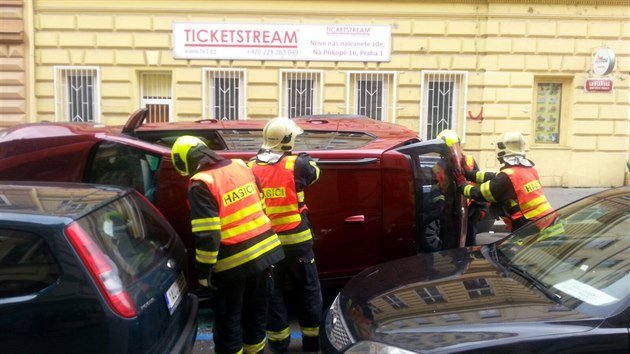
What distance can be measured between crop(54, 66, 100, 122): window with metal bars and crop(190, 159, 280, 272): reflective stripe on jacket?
9345 mm

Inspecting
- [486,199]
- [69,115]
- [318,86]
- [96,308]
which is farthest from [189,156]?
[69,115]

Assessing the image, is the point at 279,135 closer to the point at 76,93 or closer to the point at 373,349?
the point at 373,349

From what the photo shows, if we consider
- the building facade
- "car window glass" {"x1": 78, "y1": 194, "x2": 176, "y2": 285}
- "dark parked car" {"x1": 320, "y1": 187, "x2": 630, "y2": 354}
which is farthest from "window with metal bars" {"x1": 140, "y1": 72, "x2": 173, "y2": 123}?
"dark parked car" {"x1": 320, "y1": 187, "x2": 630, "y2": 354}

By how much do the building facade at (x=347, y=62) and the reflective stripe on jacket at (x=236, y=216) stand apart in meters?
8.31

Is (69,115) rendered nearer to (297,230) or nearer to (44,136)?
(44,136)

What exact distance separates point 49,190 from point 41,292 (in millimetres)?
834

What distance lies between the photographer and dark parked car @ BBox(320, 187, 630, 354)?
89.0 inches

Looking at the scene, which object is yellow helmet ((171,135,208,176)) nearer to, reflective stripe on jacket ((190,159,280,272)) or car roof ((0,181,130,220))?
reflective stripe on jacket ((190,159,280,272))

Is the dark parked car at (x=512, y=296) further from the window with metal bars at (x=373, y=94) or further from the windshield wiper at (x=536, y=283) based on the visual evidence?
the window with metal bars at (x=373, y=94)

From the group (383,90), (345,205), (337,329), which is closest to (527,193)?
(345,205)

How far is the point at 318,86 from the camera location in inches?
457

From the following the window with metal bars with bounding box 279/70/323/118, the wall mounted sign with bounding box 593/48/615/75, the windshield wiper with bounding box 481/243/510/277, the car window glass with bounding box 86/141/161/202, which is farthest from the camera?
the window with metal bars with bounding box 279/70/323/118

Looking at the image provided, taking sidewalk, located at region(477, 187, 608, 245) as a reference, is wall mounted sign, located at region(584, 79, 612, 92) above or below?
above

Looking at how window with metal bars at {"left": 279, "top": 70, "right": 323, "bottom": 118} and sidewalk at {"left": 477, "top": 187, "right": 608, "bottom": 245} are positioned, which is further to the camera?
window with metal bars at {"left": 279, "top": 70, "right": 323, "bottom": 118}
